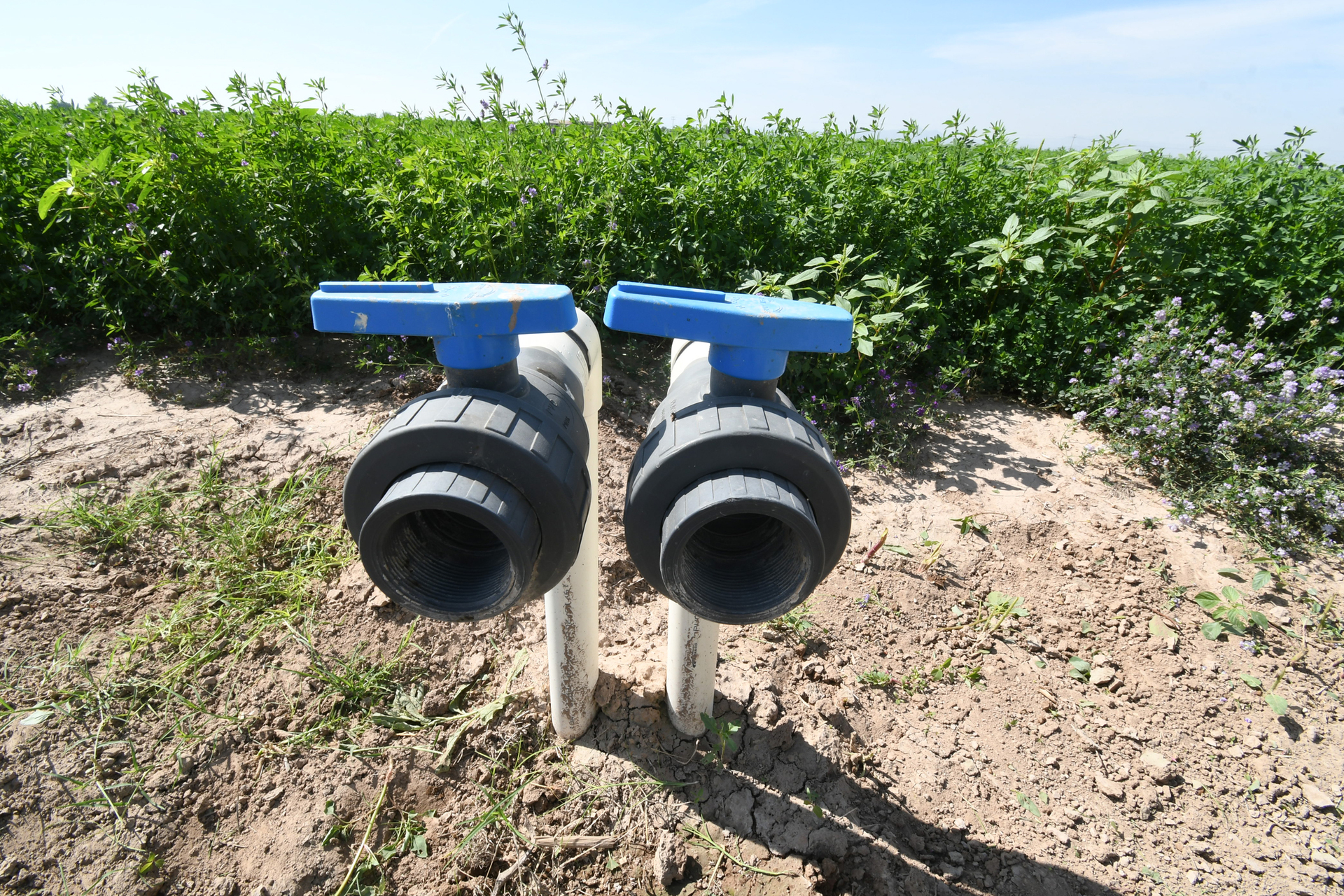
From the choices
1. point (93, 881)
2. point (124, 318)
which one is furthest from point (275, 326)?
point (93, 881)

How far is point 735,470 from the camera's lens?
0.98 metres

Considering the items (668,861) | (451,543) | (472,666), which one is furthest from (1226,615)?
(451,543)

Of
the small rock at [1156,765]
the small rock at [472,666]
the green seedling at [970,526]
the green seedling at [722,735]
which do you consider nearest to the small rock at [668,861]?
the green seedling at [722,735]

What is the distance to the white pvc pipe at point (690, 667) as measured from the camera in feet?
5.39

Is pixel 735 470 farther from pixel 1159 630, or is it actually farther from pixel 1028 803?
pixel 1159 630

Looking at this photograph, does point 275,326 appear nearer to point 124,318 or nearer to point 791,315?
point 124,318

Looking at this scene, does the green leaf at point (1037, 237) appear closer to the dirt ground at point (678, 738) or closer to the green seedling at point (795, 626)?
the dirt ground at point (678, 738)

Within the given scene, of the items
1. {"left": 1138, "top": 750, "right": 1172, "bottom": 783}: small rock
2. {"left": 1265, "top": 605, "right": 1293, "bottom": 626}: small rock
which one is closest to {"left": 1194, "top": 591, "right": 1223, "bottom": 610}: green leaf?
{"left": 1265, "top": 605, "right": 1293, "bottom": 626}: small rock

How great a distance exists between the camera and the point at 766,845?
1690mm

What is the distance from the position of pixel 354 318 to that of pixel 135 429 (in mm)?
2730

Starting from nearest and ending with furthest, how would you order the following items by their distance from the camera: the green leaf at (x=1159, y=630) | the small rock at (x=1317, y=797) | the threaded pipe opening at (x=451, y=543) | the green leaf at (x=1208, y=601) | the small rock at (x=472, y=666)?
the threaded pipe opening at (x=451, y=543), the small rock at (x=1317, y=797), the small rock at (x=472, y=666), the green leaf at (x=1159, y=630), the green leaf at (x=1208, y=601)

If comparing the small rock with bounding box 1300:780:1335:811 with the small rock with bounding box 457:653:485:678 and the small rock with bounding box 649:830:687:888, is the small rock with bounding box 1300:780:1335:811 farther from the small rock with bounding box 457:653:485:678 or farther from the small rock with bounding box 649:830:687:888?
the small rock with bounding box 457:653:485:678

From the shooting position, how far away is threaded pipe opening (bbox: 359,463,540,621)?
890mm

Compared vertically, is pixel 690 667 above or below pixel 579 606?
below
